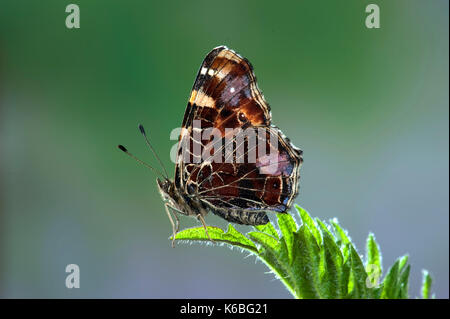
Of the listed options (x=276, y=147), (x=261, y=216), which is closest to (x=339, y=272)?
(x=261, y=216)

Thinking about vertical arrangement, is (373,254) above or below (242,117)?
below

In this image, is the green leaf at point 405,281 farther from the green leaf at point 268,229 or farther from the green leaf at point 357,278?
the green leaf at point 268,229

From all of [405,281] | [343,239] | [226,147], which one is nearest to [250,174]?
[226,147]

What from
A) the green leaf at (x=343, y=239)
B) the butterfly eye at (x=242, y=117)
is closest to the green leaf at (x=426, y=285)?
the green leaf at (x=343, y=239)

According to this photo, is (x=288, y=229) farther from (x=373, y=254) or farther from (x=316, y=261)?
(x=373, y=254)

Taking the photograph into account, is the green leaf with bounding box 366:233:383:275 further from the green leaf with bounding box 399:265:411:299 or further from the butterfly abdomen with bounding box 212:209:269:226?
the butterfly abdomen with bounding box 212:209:269:226

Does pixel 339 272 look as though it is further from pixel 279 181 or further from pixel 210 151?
pixel 210 151
